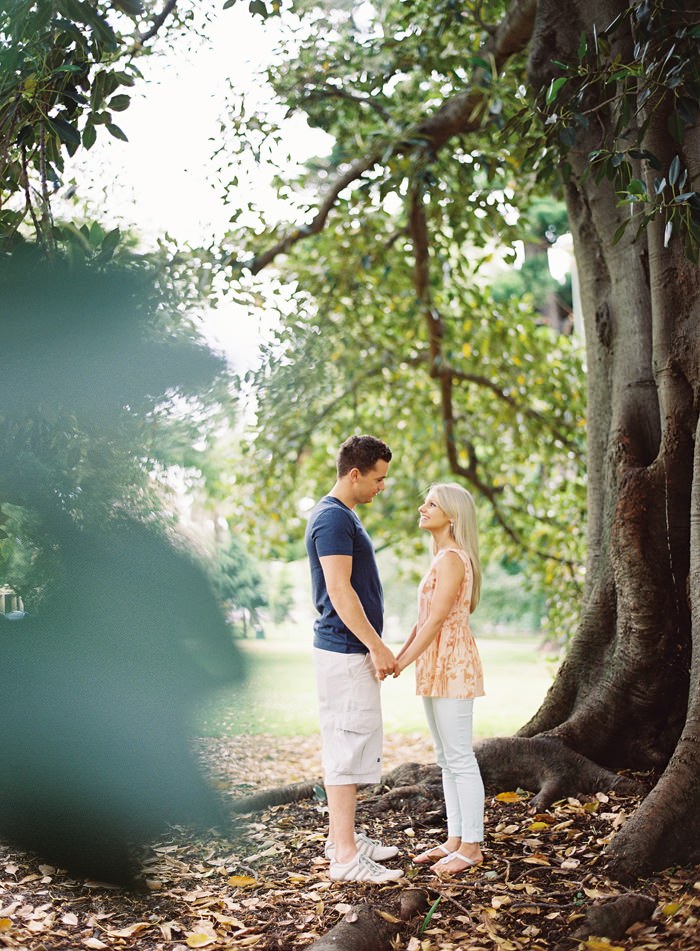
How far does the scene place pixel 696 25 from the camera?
3.48 meters

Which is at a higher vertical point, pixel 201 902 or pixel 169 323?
pixel 169 323

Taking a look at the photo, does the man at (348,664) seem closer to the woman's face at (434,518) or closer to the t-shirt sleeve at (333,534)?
the t-shirt sleeve at (333,534)

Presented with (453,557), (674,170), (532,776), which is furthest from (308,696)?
(674,170)

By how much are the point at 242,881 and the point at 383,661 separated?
1051mm

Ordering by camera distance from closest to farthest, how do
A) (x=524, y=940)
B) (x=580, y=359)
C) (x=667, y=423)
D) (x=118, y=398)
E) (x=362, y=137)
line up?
(x=524, y=940) < (x=118, y=398) < (x=667, y=423) < (x=362, y=137) < (x=580, y=359)

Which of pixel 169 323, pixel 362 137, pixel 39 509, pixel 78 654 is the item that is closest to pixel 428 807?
pixel 78 654

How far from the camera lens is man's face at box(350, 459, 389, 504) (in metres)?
Answer: 3.92

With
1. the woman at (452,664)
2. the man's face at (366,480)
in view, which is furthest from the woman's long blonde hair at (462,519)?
the man's face at (366,480)

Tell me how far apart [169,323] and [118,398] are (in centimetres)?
75

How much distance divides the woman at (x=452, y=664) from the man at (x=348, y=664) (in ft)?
0.56

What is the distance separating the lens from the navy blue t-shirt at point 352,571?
12.4 feet

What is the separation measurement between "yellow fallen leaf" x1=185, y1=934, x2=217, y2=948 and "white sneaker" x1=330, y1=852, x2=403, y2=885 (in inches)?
→ 23.5

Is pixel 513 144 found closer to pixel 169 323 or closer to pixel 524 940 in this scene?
pixel 169 323

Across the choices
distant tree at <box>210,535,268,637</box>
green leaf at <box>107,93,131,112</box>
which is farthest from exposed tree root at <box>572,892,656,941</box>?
green leaf at <box>107,93,131,112</box>
